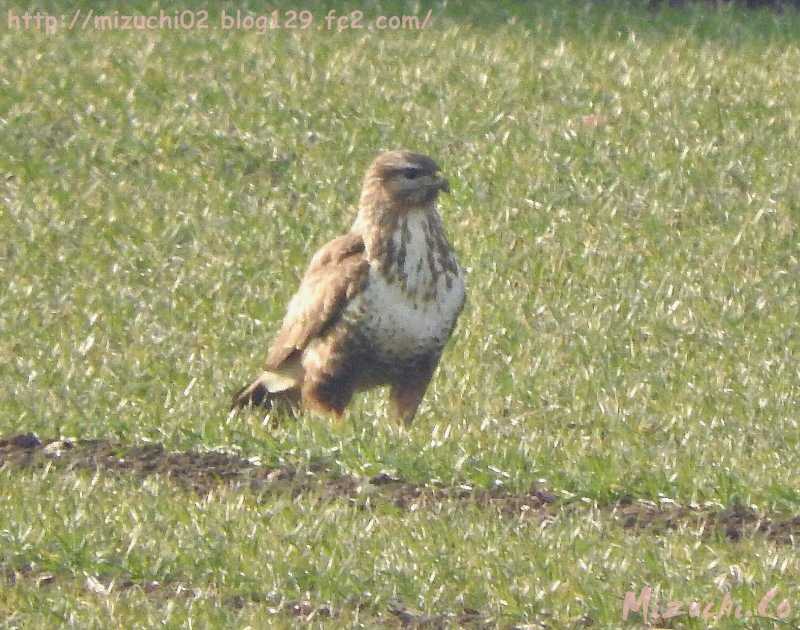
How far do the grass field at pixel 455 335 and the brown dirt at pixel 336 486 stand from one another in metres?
0.02

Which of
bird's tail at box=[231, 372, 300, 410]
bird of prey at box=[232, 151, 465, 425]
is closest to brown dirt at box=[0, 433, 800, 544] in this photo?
bird of prey at box=[232, 151, 465, 425]

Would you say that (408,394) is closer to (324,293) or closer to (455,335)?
(324,293)

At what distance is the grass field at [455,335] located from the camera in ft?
20.8

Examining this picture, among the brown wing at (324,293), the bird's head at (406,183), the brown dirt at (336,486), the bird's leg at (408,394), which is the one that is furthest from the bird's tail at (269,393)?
the bird's head at (406,183)

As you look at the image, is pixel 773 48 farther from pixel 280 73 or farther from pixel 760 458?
pixel 760 458

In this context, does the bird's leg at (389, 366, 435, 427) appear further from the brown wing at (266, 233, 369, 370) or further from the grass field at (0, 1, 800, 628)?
the brown wing at (266, 233, 369, 370)

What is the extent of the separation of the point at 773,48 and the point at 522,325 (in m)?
5.59

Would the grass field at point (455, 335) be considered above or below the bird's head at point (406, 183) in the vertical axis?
below

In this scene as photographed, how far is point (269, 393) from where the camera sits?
8.56 meters

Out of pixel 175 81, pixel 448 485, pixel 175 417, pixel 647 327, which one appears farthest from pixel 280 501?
pixel 175 81

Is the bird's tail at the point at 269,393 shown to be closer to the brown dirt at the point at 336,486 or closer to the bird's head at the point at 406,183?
the brown dirt at the point at 336,486

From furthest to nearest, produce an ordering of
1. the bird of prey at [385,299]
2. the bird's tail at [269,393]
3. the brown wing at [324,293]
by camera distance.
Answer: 1. the bird's tail at [269,393]
2. the brown wing at [324,293]
3. the bird of prey at [385,299]

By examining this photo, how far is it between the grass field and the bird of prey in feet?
0.72

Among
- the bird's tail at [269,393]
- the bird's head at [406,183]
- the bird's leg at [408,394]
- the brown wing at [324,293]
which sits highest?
the bird's head at [406,183]
